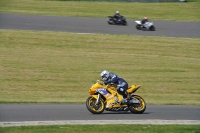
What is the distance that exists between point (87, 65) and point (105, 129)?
1269cm

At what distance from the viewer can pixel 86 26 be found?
103ft

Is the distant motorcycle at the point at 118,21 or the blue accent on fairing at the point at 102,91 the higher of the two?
the blue accent on fairing at the point at 102,91

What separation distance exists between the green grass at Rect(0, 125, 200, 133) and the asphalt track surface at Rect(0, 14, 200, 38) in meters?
19.0

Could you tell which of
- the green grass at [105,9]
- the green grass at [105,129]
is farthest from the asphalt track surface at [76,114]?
the green grass at [105,9]

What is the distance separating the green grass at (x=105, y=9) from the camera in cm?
3503

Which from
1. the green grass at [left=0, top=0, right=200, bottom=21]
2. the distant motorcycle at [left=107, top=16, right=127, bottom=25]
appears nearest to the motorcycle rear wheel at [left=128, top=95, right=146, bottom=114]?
the distant motorcycle at [left=107, top=16, right=127, bottom=25]

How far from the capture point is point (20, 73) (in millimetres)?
21422

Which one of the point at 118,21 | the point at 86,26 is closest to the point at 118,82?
the point at 86,26

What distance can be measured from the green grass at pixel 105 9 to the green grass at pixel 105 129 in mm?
23523

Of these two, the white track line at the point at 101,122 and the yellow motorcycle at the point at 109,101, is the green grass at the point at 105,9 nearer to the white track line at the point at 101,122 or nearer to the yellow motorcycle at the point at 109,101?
the yellow motorcycle at the point at 109,101

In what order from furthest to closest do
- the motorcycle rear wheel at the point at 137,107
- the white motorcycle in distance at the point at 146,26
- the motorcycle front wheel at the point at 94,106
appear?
the white motorcycle in distance at the point at 146,26 < the motorcycle rear wheel at the point at 137,107 < the motorcycle front wheel at the point at 94,106

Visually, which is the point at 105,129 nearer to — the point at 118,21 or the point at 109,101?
the point at 109,101

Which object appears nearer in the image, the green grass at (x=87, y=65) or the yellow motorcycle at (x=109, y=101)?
the yellow motorcycle at (x=109, y=101)

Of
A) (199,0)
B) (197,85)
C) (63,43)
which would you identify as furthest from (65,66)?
(199,0)
